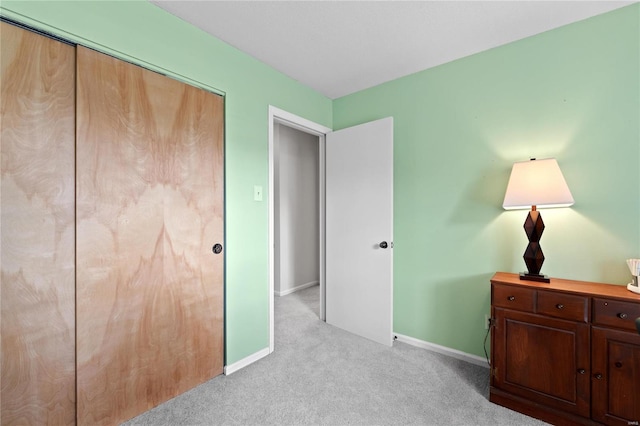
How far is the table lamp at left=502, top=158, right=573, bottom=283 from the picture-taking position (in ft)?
5.22

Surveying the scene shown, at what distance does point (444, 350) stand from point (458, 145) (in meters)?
1.73

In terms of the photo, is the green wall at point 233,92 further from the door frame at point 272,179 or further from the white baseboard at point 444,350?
the white baseboard at point 444,350

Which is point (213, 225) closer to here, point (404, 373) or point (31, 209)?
point (31, 209)

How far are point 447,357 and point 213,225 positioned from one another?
216cm

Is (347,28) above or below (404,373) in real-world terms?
above

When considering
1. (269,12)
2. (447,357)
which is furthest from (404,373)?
(269,12)

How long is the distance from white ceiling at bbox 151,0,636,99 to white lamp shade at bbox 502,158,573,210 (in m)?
0.95

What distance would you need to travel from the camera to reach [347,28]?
184 cm

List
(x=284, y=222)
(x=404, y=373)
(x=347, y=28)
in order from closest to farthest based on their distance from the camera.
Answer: (x=347, y=28) < (x=404, y=373) < (x=284, y=222)

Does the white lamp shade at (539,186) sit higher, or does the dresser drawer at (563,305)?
the white lamp shade at (539,186)

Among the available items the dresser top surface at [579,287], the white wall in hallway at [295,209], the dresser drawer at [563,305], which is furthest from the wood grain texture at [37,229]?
the white wall in hallway at [295,209]

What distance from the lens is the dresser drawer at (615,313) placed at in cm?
136

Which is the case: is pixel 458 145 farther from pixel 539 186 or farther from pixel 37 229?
pixel 37 229

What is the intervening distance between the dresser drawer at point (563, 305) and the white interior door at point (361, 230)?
109cm
